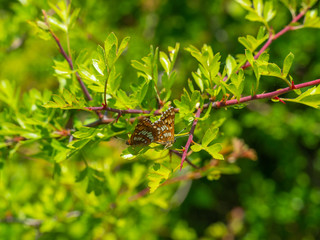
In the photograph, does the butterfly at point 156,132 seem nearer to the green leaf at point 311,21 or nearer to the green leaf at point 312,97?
the green leaf at point 312,97

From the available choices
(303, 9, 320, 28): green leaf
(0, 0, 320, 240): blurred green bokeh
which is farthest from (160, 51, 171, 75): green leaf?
(0, 0, 320, 240): blurred green bokeh

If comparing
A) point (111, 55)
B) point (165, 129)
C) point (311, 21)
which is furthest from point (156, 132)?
point (311, 21)

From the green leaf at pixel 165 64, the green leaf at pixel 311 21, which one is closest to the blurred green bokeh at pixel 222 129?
the green leaf at pixel 165 64

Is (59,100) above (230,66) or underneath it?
above

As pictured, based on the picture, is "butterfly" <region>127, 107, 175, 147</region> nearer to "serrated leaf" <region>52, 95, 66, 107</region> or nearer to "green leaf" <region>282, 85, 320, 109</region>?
"serrated leaf" <region>52, 95, 66, 107</region>

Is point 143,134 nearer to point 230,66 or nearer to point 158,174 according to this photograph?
point 158,174

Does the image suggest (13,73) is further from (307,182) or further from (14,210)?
(307,182)
